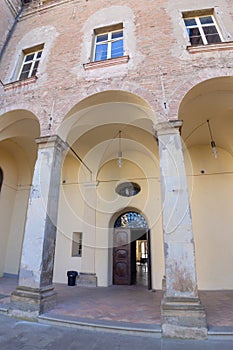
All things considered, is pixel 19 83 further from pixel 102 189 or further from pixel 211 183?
pixel 211 183

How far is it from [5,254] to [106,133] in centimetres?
684

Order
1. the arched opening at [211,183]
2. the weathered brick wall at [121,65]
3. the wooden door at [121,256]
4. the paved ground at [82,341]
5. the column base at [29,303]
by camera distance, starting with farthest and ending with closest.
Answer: the wooden door at [121,256], the arched opening at [211,183], the weathered brick wall at [121,65], the column base at [29,303], the paved ground at [82,341]

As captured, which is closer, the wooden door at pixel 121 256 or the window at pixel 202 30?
the window at pixel 202 30

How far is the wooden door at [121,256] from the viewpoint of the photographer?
807 cm

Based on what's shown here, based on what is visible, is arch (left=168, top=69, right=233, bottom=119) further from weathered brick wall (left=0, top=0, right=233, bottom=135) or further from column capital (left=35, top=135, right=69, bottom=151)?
column capital (left=35, top=135, right=69, bottom=151)

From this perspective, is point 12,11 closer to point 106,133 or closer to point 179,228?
point 106,133

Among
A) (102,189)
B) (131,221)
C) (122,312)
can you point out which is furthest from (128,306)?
(102,189)

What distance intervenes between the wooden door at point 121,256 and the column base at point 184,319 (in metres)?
4.86

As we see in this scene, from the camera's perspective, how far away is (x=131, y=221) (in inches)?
345

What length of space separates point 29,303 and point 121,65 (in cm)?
630

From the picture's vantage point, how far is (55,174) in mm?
5180

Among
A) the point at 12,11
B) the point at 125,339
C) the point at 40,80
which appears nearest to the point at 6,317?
the point at 125,339

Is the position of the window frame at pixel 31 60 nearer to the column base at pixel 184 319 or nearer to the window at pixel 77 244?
the window at pixel 77 244

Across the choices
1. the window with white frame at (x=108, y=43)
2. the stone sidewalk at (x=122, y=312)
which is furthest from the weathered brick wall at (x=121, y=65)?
the stone sidewalk at (x=122, y=312)
